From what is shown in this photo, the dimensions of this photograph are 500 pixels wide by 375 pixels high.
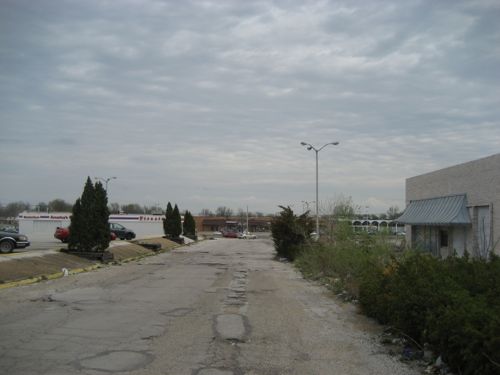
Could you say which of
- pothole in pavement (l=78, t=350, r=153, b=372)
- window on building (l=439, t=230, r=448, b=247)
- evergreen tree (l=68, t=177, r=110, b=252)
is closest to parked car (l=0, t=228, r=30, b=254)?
evergreen tree (l=68, t=177, r=110, b=252)

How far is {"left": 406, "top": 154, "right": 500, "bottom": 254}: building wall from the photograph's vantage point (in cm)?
2372

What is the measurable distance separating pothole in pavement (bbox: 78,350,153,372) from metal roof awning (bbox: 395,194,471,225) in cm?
2237

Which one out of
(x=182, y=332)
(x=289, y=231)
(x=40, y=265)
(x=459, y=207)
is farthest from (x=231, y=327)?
(x=289, y=231)

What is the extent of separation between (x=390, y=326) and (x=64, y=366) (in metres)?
5.75

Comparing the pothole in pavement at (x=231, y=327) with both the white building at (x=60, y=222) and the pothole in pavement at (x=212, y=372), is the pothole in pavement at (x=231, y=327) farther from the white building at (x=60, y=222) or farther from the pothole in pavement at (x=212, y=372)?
the white building at (x=60, y=222)

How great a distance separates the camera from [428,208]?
1262 inches

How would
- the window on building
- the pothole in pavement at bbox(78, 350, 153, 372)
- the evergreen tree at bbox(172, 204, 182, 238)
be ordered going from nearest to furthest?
the pothole in pavement at bbox(78, 350, 153, 372)
the window on building
the evergreen tree at bbox(172, 204, 182, 238)

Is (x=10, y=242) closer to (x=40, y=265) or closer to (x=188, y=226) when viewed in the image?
(x=40, y=265)

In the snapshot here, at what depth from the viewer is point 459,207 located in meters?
27.2

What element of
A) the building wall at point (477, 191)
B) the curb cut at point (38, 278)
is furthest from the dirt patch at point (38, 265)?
the building wall at point (477, 191)

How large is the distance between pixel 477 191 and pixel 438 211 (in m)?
4.34

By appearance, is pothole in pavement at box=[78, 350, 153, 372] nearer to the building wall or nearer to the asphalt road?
the asphalt road

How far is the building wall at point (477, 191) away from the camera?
23.7 m

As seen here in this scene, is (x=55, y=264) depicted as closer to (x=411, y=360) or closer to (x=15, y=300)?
(x=15, y=300)
